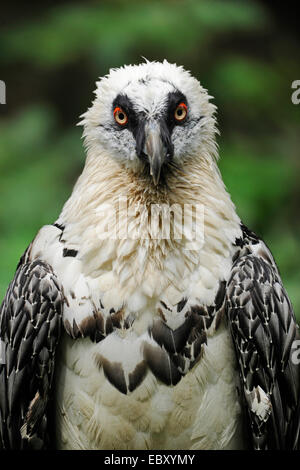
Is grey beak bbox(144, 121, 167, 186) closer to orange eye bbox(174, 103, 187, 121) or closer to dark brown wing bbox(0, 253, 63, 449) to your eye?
orange eye bbox(174, 103, 187, 121)

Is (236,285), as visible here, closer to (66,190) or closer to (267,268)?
(267,268)

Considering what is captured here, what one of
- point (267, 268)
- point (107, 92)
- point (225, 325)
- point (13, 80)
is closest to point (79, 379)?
point (225, 325)

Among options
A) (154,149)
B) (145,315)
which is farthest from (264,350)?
(154,149)

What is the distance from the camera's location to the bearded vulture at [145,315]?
325 cm

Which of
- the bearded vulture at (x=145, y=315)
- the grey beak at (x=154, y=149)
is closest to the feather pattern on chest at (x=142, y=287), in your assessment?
the bearded vulture at (x=145, y=315)

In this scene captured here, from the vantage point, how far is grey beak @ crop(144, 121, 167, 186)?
307cm

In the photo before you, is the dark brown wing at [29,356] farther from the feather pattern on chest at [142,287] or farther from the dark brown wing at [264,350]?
the dark brown wing at [264,350]

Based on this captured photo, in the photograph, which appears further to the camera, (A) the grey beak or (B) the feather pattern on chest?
(B) the feather pattern on chest

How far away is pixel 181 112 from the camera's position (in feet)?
10.7

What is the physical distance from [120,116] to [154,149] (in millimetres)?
298

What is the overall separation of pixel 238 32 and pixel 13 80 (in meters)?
2.28

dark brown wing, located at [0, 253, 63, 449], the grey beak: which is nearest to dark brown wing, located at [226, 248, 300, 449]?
the grey beak

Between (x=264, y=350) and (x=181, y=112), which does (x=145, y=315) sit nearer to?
(x=264, y=350)

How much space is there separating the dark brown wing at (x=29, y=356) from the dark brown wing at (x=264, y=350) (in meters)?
0.76
